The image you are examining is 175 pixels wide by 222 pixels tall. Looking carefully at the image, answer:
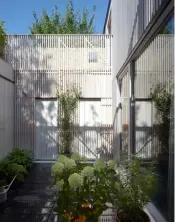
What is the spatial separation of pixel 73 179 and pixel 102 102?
6525 mm

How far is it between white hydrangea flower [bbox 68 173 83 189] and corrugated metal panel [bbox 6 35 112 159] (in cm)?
636

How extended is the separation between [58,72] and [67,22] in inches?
368

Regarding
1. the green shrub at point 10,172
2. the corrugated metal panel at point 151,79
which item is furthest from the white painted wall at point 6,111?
the corrugated metal panel at point 151,79

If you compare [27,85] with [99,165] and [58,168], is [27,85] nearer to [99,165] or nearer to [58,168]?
[58,168]

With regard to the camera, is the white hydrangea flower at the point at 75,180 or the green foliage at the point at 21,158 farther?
the green foliage at the point at 21,158

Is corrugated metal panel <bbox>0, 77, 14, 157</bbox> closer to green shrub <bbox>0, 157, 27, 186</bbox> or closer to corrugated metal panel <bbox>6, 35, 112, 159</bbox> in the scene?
corrugated metal panel <bbox>6, 35, 112, 159</bbox>

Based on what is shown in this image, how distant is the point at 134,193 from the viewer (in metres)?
2.95

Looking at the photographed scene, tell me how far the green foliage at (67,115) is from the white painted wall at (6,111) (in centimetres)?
146

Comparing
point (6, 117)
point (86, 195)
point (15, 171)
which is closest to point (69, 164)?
point (86, 195)

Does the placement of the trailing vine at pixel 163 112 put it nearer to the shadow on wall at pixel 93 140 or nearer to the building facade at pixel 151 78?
the building facade at pixel 151 78

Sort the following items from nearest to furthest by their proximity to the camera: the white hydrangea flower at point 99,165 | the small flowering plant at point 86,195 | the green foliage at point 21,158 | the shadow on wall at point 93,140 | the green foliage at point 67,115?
the small flowering plant at point 86,195 → the white hydrangea flower at point 99,165 → the green foliage at point 21,158 → the green foliage at point 67,115 → the shadow on wall at point 93,140

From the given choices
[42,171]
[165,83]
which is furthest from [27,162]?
[165,83]

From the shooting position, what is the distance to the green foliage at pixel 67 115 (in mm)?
9125

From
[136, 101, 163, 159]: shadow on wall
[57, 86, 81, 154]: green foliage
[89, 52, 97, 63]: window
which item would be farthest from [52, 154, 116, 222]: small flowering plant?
[89, 52, 97, 63]: window
